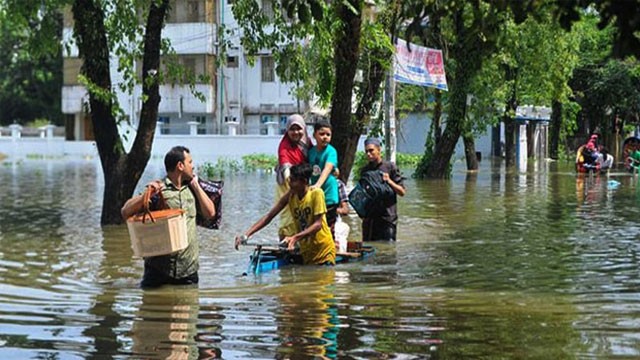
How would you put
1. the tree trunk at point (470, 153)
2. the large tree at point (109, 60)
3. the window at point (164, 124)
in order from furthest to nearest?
the window at point (164, 124)
the tree trunk at point (470, 153)
the large tree at point (109, 60)

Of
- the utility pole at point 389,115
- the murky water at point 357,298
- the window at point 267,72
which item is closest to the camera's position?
the murky water at point 357,298

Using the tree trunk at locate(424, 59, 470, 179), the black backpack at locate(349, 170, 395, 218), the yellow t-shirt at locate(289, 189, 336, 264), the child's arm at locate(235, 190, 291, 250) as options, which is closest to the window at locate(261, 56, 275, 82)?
the tree trunk at locate(424, 59, 470, 179)

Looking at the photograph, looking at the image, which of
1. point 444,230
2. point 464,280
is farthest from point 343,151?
point 464,280

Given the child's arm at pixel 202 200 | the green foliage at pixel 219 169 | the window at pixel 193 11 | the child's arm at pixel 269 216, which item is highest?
the window at pixel 193 11

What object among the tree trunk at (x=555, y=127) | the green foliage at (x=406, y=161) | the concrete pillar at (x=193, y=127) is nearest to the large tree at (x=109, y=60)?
the green foliage at (x=406, y=161)

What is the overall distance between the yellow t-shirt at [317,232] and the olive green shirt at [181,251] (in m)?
1.70

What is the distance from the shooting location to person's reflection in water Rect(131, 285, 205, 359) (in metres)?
6.97

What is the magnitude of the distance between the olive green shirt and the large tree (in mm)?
7597

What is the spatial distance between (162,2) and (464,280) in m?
8.03

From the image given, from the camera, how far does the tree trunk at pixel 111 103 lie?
16.8 metres

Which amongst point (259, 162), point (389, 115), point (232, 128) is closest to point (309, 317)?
point (389, 115)

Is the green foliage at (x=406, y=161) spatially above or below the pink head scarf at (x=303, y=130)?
below

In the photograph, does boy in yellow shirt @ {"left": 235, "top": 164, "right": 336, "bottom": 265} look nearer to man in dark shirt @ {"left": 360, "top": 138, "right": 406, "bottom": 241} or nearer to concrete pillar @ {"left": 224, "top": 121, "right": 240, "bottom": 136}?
man in dark shirt @ {"left": 360, "top": 138, "right": 406, "bottom": 241}

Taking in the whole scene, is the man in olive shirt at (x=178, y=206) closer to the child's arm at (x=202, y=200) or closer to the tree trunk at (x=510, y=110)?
the child's arm at (x=202, y=200)
